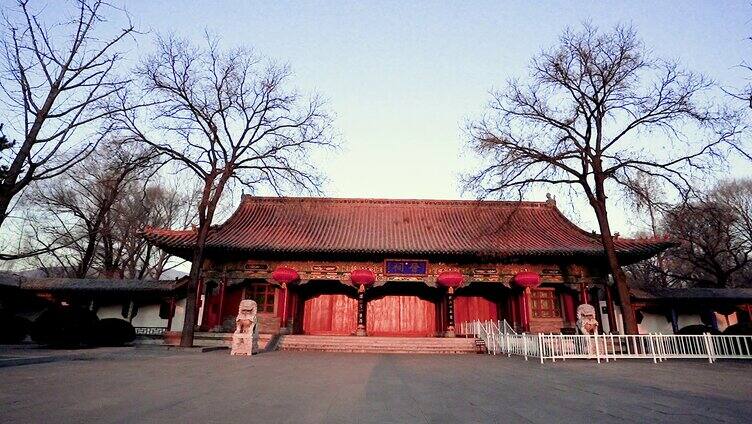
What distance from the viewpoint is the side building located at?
14.8 metres

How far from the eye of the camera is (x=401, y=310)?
1673 cm

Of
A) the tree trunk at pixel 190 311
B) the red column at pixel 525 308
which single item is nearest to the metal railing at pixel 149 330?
the tree trunk at pixel 190 311

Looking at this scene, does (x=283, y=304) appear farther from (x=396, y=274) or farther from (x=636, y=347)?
(x=636, y=347)

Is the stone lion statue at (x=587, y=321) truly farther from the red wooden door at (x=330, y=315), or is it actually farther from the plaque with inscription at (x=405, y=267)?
the red wooden door at (x=330, y=315)

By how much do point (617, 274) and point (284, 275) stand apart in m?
11.4

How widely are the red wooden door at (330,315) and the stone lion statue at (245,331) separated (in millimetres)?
5362

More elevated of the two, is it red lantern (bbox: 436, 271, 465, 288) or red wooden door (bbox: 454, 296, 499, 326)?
red lantern (bbox: 436, 271, 465, 288)

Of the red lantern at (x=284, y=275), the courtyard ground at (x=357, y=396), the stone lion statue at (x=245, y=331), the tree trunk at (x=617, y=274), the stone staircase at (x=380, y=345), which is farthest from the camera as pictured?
the red lantern at (x=284, y=275)

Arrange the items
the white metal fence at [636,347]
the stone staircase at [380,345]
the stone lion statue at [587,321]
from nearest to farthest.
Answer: the white metal fence at [636,347], the stone lion statue at [587,321], the stone staircase at [380,345]

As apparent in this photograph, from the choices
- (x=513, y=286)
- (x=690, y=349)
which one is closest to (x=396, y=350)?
(x=513, y=286)

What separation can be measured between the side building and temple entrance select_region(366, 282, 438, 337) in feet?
0.14

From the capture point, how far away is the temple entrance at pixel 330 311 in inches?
641

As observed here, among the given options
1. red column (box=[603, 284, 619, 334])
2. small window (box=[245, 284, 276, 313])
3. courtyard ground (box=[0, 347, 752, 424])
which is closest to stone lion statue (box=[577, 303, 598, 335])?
courtyard ground (box=[0, 347, 752, 424])

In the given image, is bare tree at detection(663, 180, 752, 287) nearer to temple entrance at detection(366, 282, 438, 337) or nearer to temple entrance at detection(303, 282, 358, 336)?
temple entrance at detection(366, 282, 438, 337)
